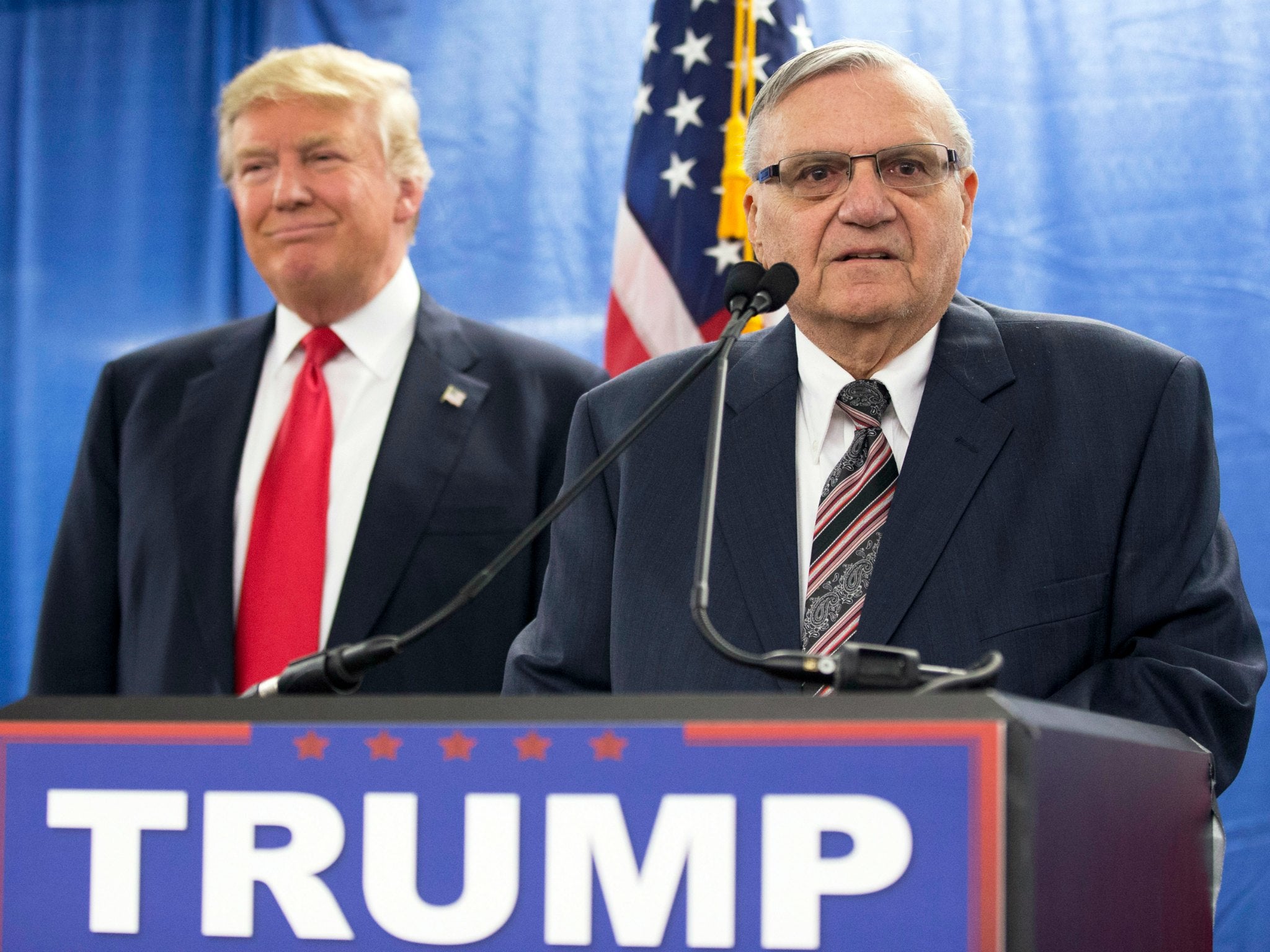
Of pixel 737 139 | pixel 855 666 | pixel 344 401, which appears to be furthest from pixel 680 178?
pixel 855 666

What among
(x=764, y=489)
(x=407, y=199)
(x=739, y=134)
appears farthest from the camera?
(x=739, y=134)

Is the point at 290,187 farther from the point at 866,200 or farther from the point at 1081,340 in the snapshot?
the point at 1081,340

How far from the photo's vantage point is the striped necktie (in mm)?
1431

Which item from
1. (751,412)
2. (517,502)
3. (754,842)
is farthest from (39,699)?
(517,502)

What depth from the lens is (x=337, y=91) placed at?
225cm

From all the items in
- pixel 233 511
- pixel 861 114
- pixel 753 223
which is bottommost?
pixel 233 511

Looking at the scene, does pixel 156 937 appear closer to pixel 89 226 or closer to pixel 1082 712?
pixel 1082 712

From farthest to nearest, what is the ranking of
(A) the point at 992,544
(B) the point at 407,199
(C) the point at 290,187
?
(B) the point at 407,199 → (C) the point at 290,187 → (A) the point at 992,544

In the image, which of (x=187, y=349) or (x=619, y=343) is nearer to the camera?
(x=187, y=349)

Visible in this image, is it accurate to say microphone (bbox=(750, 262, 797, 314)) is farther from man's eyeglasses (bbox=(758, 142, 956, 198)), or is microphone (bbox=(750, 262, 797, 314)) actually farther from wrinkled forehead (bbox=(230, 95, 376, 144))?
wrinkled forehead (bbox=(230, 95, 376, 144))

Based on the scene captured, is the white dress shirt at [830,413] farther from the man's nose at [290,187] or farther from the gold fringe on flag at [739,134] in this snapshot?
the man's nose at [290,187]

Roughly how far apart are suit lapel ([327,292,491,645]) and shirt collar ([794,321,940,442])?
0.71 meters

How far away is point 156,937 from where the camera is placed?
85cm

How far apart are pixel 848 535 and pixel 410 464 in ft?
2.88
